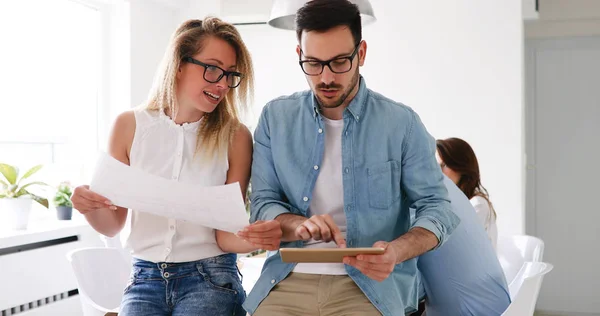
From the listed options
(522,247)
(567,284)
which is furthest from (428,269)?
(567,284)

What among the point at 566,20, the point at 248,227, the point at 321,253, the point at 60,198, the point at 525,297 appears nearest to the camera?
the point at 321,253

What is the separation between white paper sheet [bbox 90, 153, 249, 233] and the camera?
1679 millimetres

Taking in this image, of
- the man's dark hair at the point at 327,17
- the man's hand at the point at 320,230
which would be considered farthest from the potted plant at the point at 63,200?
the man's hand at the point at 320,230

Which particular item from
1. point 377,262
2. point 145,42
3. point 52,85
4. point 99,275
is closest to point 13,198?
point 52,85

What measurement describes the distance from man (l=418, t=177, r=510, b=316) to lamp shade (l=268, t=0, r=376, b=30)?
38.0 inches

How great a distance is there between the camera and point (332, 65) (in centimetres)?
180

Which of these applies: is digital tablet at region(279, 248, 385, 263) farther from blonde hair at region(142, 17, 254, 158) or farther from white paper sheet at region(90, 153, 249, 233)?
blonde hair at region(142, 17, 254, 158)

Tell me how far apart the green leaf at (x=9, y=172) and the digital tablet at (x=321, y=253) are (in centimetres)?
273

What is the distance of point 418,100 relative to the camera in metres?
5.28

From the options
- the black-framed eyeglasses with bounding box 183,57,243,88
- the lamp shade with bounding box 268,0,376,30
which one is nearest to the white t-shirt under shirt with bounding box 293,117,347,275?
the black-framed eyeglasses with bounding box 183,57,243,88

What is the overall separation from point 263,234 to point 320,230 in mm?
165

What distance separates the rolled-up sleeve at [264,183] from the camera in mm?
1839

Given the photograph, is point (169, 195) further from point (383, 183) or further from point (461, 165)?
point (461, 165)

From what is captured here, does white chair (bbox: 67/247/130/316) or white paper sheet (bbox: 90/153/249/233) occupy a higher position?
white paper sheet (bbox: 90/153/249/233)
